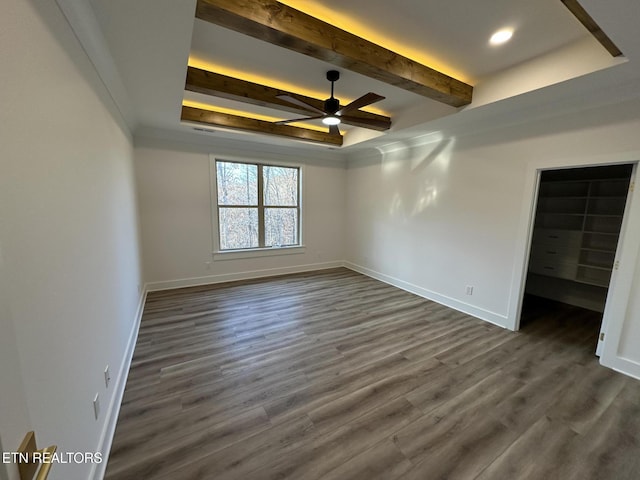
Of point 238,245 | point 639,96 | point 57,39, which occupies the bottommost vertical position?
point 238,245

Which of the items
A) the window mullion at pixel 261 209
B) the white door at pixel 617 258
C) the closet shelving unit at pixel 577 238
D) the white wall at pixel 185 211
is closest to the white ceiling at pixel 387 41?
the white door at pixel 617 258

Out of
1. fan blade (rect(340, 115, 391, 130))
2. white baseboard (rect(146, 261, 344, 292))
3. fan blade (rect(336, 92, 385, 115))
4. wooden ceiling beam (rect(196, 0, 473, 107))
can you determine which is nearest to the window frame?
white baseboard (rect(146, 261, 344, 292))

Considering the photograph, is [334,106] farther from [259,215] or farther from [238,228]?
[238,228]

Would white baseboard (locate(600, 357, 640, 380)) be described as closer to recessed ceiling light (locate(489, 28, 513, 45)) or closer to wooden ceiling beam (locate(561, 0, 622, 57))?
wooden ceiling beam (locate(561, 0, 622, 57))

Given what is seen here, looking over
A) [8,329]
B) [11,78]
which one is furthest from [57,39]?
[8,329]

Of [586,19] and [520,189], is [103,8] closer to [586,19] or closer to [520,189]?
[586,19]

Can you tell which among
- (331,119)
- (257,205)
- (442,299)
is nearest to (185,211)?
(257,205)

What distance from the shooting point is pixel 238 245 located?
5.16 m

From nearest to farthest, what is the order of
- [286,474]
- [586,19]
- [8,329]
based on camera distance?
1. [8,329]
2. [286,474]
3. [586,19]

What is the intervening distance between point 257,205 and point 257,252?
94 centimetres

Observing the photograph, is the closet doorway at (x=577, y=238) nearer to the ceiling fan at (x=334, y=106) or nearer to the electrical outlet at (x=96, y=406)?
the ceiling fan at (x=334, y=106)

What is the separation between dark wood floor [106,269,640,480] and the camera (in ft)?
5.19

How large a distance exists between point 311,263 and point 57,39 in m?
5.02

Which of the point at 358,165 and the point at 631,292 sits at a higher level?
the point at 358,165
